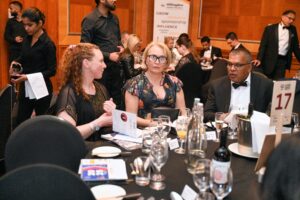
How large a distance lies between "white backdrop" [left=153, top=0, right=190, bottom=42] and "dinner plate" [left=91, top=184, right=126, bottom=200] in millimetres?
7371

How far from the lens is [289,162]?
88 centimetres

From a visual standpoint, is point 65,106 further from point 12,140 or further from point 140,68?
point 140,68

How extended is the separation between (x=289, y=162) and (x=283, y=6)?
318 inches

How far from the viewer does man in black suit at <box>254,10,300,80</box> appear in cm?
709

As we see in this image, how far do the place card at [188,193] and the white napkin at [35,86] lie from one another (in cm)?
272

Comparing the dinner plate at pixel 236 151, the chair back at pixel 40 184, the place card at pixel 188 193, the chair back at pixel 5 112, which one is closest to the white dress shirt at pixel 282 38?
the dinner plate at pixel 236 151

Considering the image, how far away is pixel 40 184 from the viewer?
48.8 inches

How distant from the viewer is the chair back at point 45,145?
1.86 metres

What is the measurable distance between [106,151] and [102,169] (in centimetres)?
31

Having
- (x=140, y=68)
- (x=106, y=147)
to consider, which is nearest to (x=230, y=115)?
(x=106, y=147)

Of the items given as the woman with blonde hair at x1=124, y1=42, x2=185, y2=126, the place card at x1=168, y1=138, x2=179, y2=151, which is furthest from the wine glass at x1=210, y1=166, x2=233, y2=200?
the woman with blonde hair at x1=124, y1=42, x2=185, y2=126

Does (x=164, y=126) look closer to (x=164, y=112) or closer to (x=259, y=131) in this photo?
(x=164, y=112)

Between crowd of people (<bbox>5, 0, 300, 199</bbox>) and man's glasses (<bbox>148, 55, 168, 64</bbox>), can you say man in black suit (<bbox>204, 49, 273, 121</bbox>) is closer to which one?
crowd of people (<bbox>5, 0, 300, 199</bbox>)

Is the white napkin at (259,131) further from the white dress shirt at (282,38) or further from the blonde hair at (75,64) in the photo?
the white dress shirt at (282,38)
